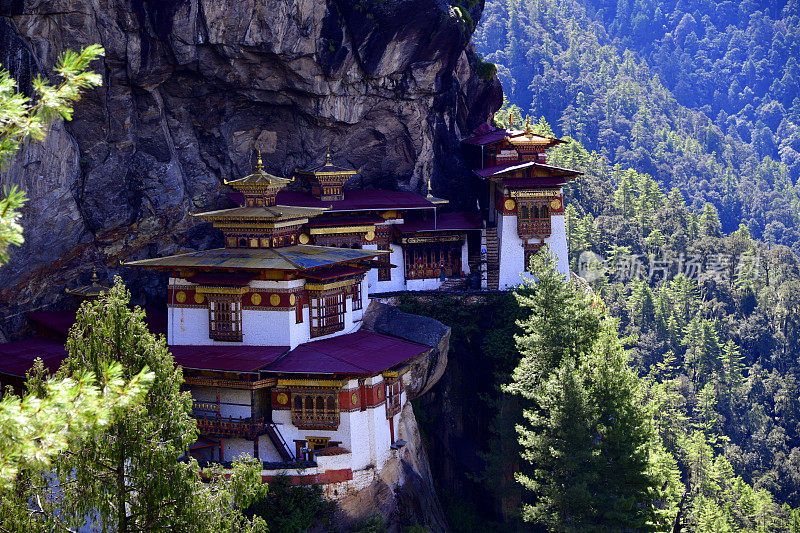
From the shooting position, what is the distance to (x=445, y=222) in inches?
1678

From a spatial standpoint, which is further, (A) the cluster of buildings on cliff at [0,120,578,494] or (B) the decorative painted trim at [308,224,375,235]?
(B) the decorative painted trim at [308,224,375,235]

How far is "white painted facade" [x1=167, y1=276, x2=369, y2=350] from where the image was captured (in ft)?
105

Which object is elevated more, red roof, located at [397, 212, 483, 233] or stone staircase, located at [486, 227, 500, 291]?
red roof, located at [397, 212, 483, 233]

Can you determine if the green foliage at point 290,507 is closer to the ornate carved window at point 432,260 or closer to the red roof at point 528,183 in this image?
the ornate carved window at point 432,260

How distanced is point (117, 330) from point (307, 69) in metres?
22.8

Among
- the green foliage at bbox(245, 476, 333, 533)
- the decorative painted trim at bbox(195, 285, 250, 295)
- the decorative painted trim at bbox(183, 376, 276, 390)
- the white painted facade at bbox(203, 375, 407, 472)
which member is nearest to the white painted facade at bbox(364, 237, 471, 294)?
the decorative painted trim at bbox(195, 285, 250, 295)

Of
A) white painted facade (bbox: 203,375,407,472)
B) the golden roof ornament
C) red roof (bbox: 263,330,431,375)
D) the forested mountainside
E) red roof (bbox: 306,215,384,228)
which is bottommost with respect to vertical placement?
white painted facade (bbox: 203,375,407,472)

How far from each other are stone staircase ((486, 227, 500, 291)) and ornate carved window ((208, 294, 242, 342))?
12625mm

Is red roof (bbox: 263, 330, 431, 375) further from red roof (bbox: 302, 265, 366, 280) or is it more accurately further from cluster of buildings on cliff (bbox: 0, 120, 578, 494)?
red roof (bbox: 302, 265, 366, 280)

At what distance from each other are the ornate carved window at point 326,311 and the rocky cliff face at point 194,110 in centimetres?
819

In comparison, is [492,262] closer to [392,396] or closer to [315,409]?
[392,396]

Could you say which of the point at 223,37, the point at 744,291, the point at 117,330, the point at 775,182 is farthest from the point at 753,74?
the point at 117,330

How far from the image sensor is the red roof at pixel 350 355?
29.9 meters

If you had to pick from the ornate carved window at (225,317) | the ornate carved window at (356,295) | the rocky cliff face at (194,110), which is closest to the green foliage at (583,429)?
the ornate carved window at (356,295)
